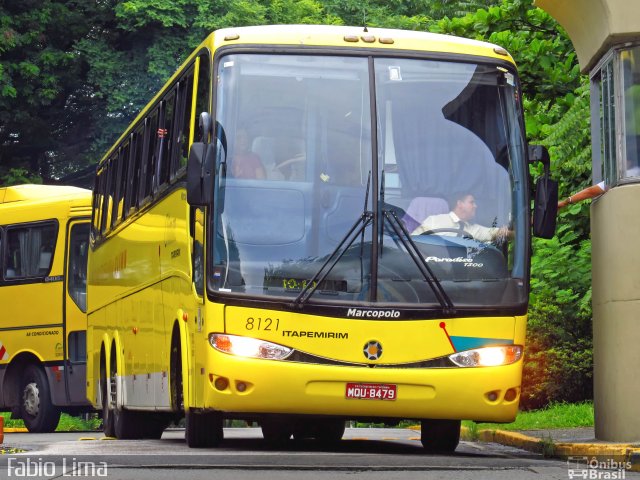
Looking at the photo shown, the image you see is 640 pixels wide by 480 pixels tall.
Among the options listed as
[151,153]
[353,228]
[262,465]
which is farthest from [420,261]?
[151,153]

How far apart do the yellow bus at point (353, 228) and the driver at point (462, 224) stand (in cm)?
1

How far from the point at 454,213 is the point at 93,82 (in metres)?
24.2

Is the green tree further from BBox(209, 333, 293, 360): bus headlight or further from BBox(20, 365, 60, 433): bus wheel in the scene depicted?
BBox(209, 333, 293, 360): bus headlight

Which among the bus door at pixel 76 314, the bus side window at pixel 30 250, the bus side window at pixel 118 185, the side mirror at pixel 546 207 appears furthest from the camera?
the bus side window at pixel 30 250

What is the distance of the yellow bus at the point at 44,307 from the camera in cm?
2438

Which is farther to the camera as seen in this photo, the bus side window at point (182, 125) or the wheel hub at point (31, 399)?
the wheel hub at point (31, 399)

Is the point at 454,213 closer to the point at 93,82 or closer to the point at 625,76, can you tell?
the point at 625,76

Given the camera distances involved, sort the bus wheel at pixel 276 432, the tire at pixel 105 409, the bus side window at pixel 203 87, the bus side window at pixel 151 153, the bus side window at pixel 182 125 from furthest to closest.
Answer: the tire at pixel 105 409 → the bus wheel at pixel 276 432 → the bus side window at pixel 151 153 → the bus side window at pixel 182 125 → the bus side window at pixel 203 87

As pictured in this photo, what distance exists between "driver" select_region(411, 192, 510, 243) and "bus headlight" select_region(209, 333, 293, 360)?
4.94 ft

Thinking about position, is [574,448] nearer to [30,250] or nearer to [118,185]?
[118,185]

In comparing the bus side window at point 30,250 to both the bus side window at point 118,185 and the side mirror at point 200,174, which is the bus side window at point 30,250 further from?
the side mirror at point 200,174

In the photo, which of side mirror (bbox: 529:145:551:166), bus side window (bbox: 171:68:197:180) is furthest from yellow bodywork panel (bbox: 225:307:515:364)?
bus side window (bbox: 171:68:197:180)

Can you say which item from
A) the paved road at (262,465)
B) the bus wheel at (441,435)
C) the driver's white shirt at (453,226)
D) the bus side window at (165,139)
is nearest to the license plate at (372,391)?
the paved road at (262,465)

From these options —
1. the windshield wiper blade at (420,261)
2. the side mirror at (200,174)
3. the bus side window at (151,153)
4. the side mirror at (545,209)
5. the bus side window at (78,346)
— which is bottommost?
the bus side window at (78,346)
